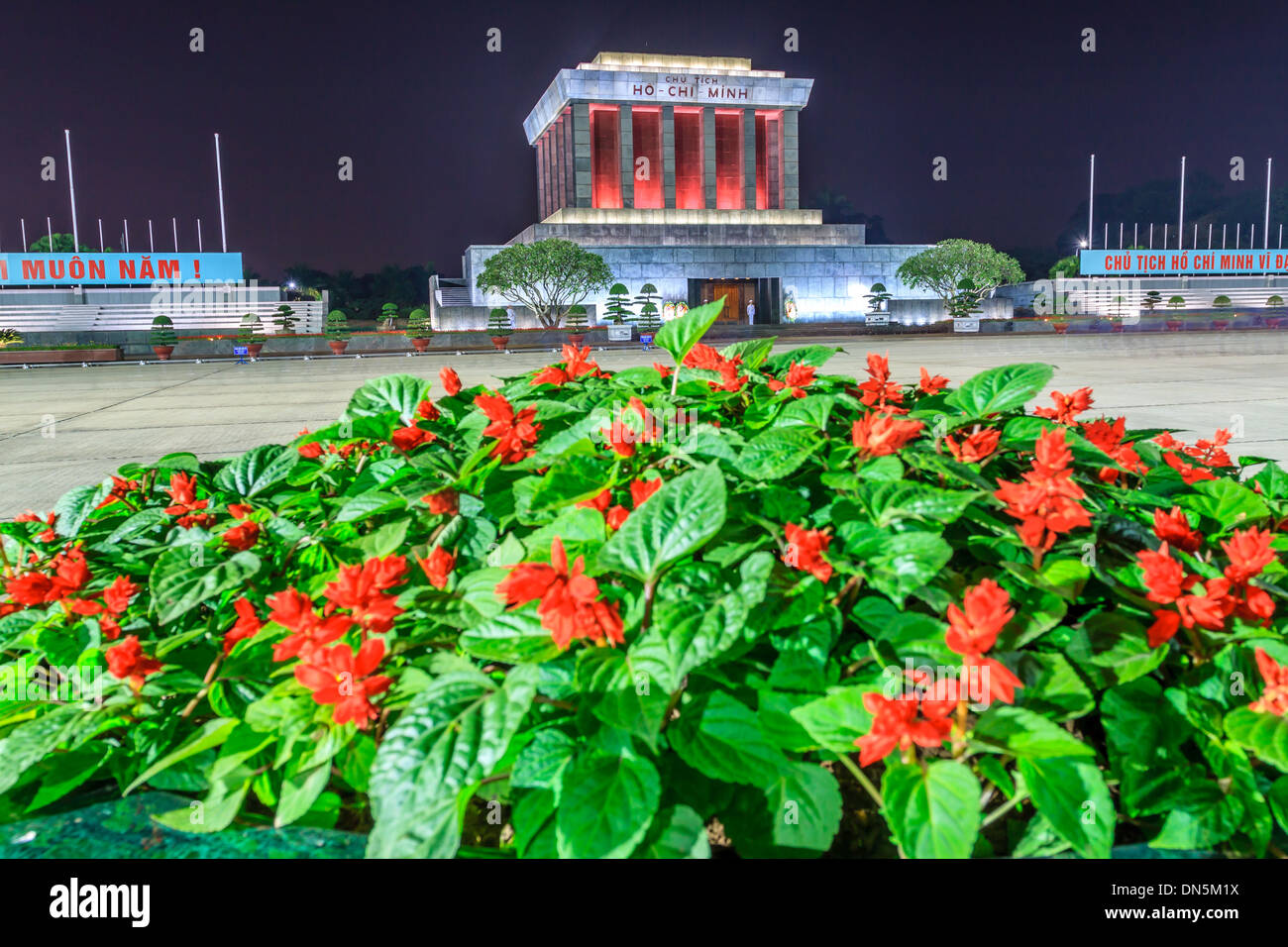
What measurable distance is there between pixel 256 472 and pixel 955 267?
46.9 metres

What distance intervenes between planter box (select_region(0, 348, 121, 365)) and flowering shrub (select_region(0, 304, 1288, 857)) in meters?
31.0

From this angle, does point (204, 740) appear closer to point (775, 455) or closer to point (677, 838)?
point (677, 838)

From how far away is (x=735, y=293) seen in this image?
49281 mm

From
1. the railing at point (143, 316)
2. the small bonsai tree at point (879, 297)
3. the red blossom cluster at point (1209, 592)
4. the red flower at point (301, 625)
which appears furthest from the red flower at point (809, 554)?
the small bonsai tree at point (879, 297)

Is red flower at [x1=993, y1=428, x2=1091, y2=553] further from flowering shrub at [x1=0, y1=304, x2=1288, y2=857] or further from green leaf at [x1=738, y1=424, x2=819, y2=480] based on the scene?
green leaf at [x1=738, y1=424, x2=819, y2=480]

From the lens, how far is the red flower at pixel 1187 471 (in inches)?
86.2

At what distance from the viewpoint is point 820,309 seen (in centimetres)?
4906

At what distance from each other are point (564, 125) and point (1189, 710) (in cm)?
5943

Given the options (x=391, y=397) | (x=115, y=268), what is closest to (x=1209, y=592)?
(x=391, y=397)

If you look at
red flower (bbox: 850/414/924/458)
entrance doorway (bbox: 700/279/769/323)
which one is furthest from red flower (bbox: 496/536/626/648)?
entrance doorway (bbox: 700/279/769/323)

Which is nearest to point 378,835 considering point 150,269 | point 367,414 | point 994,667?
point 994,667

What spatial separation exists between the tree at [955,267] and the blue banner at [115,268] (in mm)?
36886

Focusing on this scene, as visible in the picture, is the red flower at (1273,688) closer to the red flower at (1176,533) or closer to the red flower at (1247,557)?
the red flower at (1247,557)
